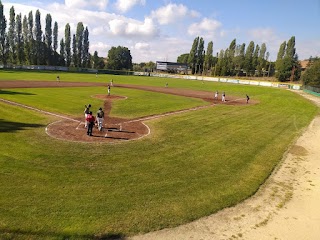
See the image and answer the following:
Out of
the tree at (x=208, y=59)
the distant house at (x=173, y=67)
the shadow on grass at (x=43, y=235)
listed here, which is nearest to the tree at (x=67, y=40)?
the distant house at (x=173, y=67)

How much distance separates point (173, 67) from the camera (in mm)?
150875

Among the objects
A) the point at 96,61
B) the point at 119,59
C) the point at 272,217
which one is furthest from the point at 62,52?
the point at 272,217

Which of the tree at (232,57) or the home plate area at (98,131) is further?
the tree at (232,57)

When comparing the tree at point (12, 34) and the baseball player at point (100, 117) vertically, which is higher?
the tree at point (12, 34)

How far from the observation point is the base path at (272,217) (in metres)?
9.02

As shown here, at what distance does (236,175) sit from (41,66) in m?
113

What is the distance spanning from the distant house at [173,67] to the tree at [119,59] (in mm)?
19193

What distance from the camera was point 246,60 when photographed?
130125mm

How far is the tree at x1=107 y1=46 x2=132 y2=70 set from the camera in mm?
151750

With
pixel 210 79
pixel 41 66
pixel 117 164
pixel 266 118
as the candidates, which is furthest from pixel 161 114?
pixel 41 66

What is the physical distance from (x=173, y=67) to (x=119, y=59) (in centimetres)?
3101

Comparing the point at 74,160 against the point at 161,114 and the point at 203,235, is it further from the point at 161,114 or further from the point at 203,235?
the point at 161,114

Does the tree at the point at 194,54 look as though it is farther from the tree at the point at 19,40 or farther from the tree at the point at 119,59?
the tree at the point at 19,40

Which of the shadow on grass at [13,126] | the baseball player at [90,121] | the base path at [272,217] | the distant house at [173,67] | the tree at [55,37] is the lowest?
the base path at [272,217]
